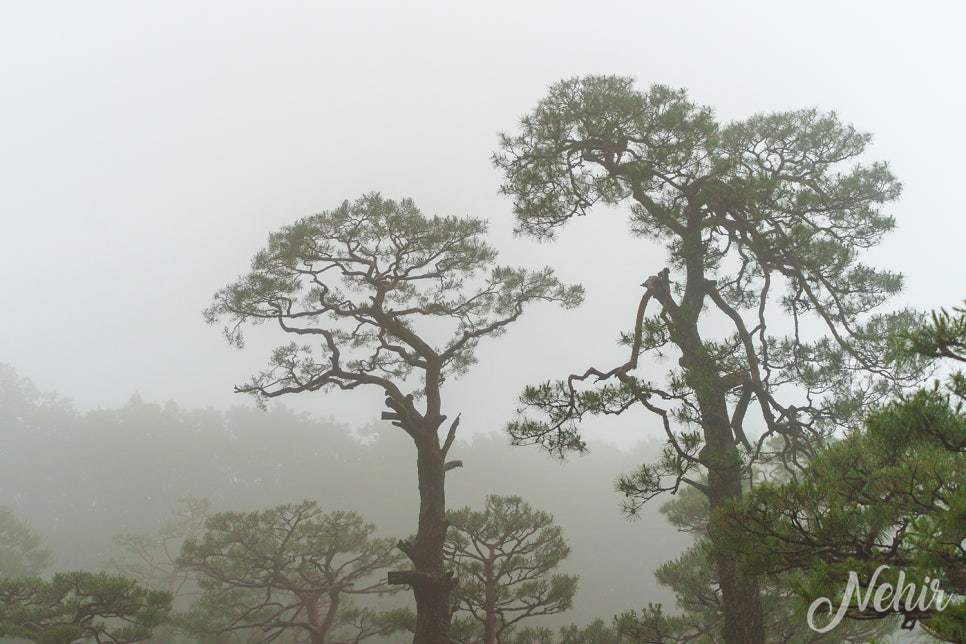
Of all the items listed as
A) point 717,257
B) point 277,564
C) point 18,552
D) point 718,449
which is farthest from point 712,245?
point 18,552

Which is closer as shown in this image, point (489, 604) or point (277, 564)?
point (489, 604)

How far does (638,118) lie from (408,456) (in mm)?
23002

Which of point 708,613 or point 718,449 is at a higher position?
point 718,449

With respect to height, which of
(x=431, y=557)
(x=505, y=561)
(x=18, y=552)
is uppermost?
(x=431, y=557)

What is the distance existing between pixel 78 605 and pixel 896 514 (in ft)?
24.2

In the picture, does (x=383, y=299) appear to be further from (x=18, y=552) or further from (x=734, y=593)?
(x=18, y=552)

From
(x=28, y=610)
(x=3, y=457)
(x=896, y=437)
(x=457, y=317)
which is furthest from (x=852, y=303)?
(x=3, y=457)

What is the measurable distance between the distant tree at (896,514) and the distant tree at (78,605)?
6.39 m

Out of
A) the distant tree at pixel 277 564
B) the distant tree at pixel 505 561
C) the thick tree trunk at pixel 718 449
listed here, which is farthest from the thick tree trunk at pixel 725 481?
the distant tree at pixel 277 564

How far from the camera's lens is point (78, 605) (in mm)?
5746

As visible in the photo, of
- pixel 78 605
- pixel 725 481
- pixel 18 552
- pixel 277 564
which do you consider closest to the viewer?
pixel 725 481

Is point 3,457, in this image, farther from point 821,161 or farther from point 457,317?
point 821,161

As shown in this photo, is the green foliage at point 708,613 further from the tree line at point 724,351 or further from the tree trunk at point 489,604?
the tree trunk at point 489,604

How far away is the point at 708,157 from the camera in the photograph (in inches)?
163
